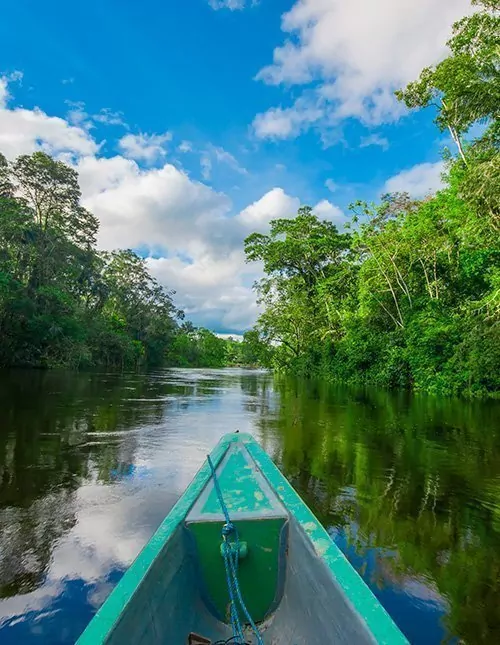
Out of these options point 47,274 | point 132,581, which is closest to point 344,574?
point 132,581

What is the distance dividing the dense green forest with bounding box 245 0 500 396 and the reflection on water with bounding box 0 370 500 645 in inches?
299

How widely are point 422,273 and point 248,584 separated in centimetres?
2106

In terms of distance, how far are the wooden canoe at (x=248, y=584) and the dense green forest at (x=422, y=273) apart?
498 inches

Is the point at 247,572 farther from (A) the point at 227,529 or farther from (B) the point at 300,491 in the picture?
(B) the point at 300,491

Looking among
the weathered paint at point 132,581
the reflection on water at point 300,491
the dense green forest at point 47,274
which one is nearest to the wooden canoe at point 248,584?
the weathered paint at point 132,581

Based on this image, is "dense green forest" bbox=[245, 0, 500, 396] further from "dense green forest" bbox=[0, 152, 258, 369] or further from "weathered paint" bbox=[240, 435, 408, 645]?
"weathered paint" bbox=[240, 435, 408, 645]

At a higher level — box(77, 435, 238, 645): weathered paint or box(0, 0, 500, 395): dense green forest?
box(0, 0, 500, 395): dense green forest

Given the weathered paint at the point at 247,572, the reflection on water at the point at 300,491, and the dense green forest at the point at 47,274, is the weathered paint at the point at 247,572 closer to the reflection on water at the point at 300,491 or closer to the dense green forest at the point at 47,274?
the reflection on water at the point at 300,491

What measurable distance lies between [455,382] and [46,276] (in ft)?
84.7

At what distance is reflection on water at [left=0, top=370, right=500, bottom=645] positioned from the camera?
254 centimetres

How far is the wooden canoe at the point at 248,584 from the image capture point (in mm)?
1558

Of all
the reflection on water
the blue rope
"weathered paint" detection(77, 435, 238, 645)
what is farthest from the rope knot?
the reflection on water

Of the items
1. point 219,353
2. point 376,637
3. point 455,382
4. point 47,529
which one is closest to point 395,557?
point 376,637

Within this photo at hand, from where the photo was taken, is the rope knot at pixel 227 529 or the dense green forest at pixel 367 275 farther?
the dense green forest at pixel 367 275
